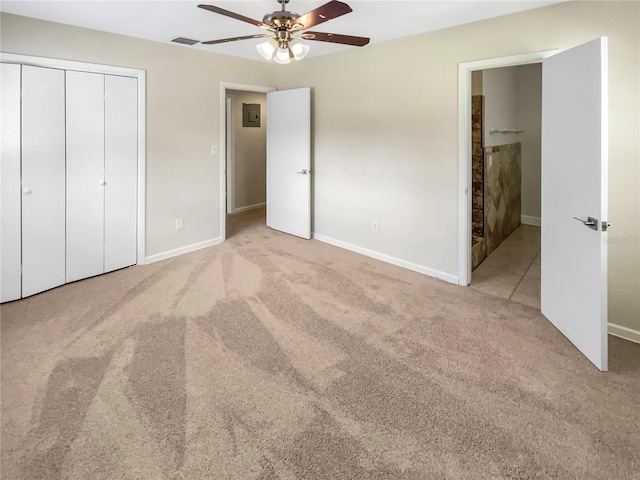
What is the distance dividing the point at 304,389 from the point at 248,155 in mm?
5524

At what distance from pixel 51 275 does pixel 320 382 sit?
275cm

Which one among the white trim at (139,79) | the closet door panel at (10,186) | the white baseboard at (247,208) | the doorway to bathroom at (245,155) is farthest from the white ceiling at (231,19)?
the white baseboard at (247,208)

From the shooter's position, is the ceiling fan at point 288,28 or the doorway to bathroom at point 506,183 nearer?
the ceiling fan at point 288,28

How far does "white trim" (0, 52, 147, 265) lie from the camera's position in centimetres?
306

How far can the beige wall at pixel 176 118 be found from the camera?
3461 mm

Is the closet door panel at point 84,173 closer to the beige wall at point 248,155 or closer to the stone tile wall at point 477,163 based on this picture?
the beige wall at point 248,155

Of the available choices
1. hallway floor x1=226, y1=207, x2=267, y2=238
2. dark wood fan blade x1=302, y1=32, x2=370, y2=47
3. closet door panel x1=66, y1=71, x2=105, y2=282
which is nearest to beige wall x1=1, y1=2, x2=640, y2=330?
closet door panel x1=66, y1=71, x2=105, y2=282

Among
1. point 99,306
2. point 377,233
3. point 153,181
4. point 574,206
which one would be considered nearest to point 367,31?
point 377,233

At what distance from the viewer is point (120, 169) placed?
12.1ft

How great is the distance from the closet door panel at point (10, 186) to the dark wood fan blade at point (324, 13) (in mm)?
2323

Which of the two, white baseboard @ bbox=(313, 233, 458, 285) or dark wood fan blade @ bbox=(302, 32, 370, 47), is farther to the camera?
white baseboard @ bbox=(313, 233, 458, 285)

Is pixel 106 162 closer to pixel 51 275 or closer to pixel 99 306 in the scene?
pixel 51 275

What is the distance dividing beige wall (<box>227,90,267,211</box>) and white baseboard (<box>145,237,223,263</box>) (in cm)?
216

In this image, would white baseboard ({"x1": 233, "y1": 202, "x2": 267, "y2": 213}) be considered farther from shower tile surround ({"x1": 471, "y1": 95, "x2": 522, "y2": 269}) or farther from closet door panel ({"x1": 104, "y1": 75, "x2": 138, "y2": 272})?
shower tile surround ({"x1": 471, "y1": 95, "x2": 522, "y2": 269})
